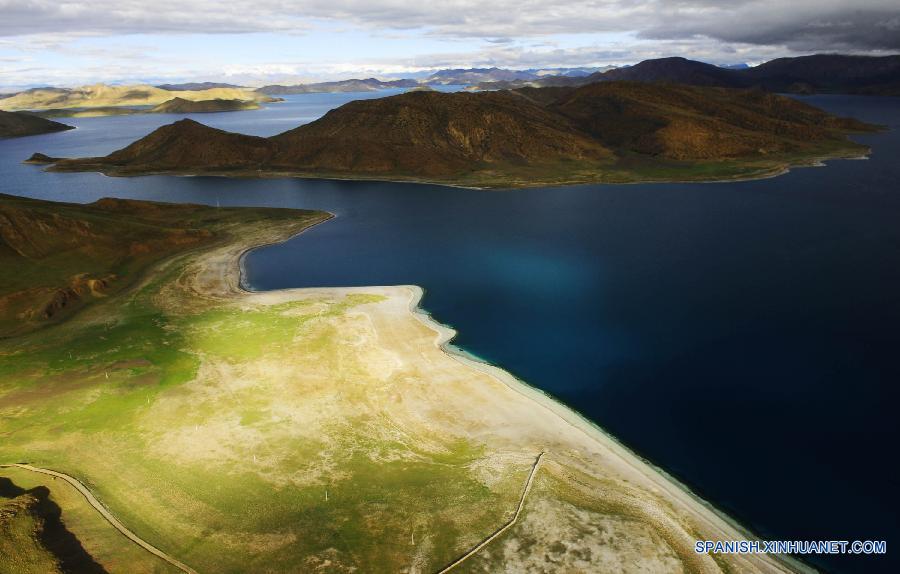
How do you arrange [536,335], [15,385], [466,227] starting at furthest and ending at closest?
[466,227], [536,335], [15,385]

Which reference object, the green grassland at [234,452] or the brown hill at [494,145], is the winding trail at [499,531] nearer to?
the green grassland at [234,452]

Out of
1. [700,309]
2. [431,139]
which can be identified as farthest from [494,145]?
[700,309]

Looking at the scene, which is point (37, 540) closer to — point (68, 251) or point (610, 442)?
point (610, 442)

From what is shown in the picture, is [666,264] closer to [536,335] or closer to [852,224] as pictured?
[536,335]

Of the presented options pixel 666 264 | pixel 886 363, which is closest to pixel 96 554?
pixel 886 363

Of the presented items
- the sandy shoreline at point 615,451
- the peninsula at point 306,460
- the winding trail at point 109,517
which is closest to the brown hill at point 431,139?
the sandy shoreline at point 615,451
